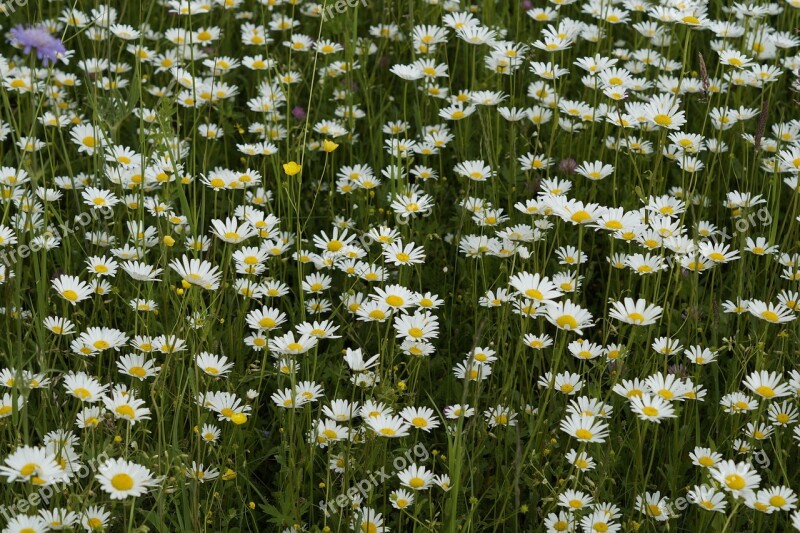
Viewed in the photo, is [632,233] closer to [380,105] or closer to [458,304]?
[458,304]

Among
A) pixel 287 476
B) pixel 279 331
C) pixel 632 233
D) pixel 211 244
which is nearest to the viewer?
pixel 287 476

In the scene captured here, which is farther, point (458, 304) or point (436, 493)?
point (458, 304)

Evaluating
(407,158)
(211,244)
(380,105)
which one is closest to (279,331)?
(211,244)

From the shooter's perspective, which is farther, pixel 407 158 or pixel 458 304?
pixel 407 158

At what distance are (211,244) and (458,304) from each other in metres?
0.86

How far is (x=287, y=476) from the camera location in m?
2.58

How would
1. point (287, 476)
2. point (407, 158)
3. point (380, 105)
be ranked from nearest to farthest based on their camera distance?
point (287, 476) → point (407, 158) → point (380, 105)

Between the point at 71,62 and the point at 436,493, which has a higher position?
the point at 71,62

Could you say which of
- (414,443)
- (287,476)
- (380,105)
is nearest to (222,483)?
(287,476)

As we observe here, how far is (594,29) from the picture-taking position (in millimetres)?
4344

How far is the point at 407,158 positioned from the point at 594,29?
114 centimetres

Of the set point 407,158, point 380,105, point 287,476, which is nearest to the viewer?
point 287,476

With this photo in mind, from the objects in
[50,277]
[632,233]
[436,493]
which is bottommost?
[436,493]

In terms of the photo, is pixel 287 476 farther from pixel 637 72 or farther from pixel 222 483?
pixel 637 72
